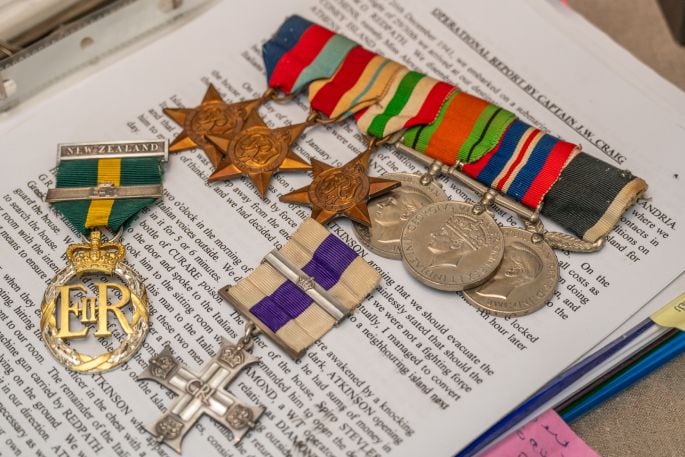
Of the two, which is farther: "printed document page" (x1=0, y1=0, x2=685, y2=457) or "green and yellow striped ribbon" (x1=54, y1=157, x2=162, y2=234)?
"green and yellow striped ribbon" (x1=54, y1=157, x2=162, y2=234)

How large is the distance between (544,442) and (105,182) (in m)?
0.62

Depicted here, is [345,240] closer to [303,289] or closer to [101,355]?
[303,289]

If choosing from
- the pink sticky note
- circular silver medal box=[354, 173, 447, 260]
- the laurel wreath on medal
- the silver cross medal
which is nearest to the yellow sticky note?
the pink sticky note

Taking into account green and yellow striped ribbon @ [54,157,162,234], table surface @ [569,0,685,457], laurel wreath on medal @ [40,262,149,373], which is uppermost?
green and yellow striped ribbon @ [54,157,162,234]

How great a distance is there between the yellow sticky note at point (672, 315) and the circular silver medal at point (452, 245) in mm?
193

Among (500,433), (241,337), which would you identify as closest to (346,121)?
(241,337)

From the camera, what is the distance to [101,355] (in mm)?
1019

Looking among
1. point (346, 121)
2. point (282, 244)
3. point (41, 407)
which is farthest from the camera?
point (346, 121)

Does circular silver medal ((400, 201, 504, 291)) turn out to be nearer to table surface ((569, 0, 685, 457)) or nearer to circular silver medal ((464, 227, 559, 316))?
circular silver medal ((464, 227, 559, 316))

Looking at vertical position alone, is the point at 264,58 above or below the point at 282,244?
above

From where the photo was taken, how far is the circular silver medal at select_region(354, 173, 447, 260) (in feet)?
3.58

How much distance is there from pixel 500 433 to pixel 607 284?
0.73 ft

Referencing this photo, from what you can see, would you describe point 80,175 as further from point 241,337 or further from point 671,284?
point 671,284

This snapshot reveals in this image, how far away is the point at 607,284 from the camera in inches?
41.7
